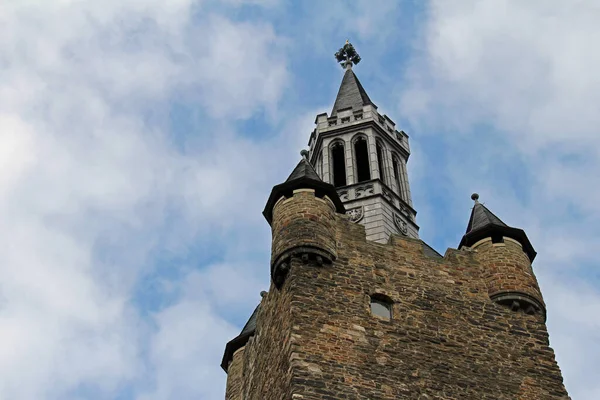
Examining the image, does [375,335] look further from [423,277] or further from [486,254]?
[486,254]

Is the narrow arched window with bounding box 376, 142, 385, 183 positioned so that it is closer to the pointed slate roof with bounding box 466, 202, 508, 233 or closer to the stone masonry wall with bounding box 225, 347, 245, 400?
the pointed slate roof with bounding box 466, 202, 508, 233

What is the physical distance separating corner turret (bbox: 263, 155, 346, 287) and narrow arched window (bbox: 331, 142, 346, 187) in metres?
5.96

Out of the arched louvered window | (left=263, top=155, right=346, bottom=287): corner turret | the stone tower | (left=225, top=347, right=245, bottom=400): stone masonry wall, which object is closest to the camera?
the stone tower

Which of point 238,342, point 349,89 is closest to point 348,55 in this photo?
point 349,89

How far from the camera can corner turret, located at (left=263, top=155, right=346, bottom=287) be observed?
1842 centimetres

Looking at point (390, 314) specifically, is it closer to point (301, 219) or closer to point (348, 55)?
point (301, 219)

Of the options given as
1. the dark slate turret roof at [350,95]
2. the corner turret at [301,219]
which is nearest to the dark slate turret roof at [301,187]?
the corner turret at [301,219]

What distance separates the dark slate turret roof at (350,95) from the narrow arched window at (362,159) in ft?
5.68

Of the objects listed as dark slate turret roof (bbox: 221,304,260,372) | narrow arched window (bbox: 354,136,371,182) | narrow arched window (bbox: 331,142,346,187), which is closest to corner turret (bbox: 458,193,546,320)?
narrow arched window (bbox: 354,136,371,182)

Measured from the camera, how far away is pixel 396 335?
17.5 m

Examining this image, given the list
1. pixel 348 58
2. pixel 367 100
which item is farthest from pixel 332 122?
pixel 348 58

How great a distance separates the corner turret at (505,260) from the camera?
19.2m

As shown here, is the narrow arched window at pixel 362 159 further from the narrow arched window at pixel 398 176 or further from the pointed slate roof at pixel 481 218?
the pointed slate roof at pixel 481 218

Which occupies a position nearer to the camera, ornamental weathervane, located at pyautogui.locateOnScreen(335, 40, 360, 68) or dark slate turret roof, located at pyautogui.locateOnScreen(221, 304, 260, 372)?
dark slate turret roof, located at pyautogui.locateOnScreen(221, 304, 260, 372)
